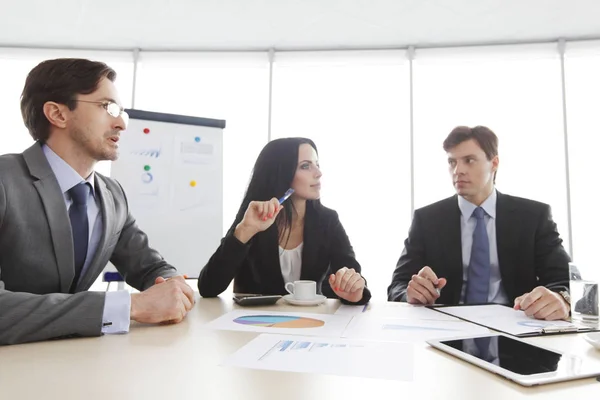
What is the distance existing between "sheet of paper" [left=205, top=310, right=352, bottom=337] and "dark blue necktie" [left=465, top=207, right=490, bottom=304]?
873 millimetres

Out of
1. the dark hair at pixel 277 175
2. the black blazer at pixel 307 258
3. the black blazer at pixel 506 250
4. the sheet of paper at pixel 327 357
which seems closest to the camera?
the sheet of paper at pixel 327 357

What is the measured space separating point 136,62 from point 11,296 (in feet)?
12.3

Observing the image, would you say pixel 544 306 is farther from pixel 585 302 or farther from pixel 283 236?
pixel 283 236

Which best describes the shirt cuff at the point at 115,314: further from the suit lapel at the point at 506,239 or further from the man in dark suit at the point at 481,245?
the suit lapel at the point at 506,239

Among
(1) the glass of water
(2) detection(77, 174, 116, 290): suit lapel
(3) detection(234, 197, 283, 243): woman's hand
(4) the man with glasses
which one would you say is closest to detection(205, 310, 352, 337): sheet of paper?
(4) the man with glasses

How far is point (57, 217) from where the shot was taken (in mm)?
1182

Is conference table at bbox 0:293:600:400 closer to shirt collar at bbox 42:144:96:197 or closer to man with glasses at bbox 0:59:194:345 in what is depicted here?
man with glasses at bbox 0:59:194:345

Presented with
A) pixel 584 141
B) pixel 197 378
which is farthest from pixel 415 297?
pixel 584 141

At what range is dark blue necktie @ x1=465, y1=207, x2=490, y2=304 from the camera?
1763 mm

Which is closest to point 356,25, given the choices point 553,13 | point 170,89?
point 553,13

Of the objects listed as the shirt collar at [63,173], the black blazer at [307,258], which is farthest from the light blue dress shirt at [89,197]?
the black blazer at [307,258]

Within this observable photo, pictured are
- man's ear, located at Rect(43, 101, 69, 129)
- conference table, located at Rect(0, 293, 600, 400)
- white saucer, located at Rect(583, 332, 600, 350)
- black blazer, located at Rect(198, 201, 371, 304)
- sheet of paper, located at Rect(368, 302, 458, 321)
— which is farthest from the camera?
black blazer, located at Rect(198, 201, 371, 304)

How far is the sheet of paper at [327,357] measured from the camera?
2.28ft

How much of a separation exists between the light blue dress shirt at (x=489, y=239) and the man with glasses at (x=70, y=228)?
1.27 meters
